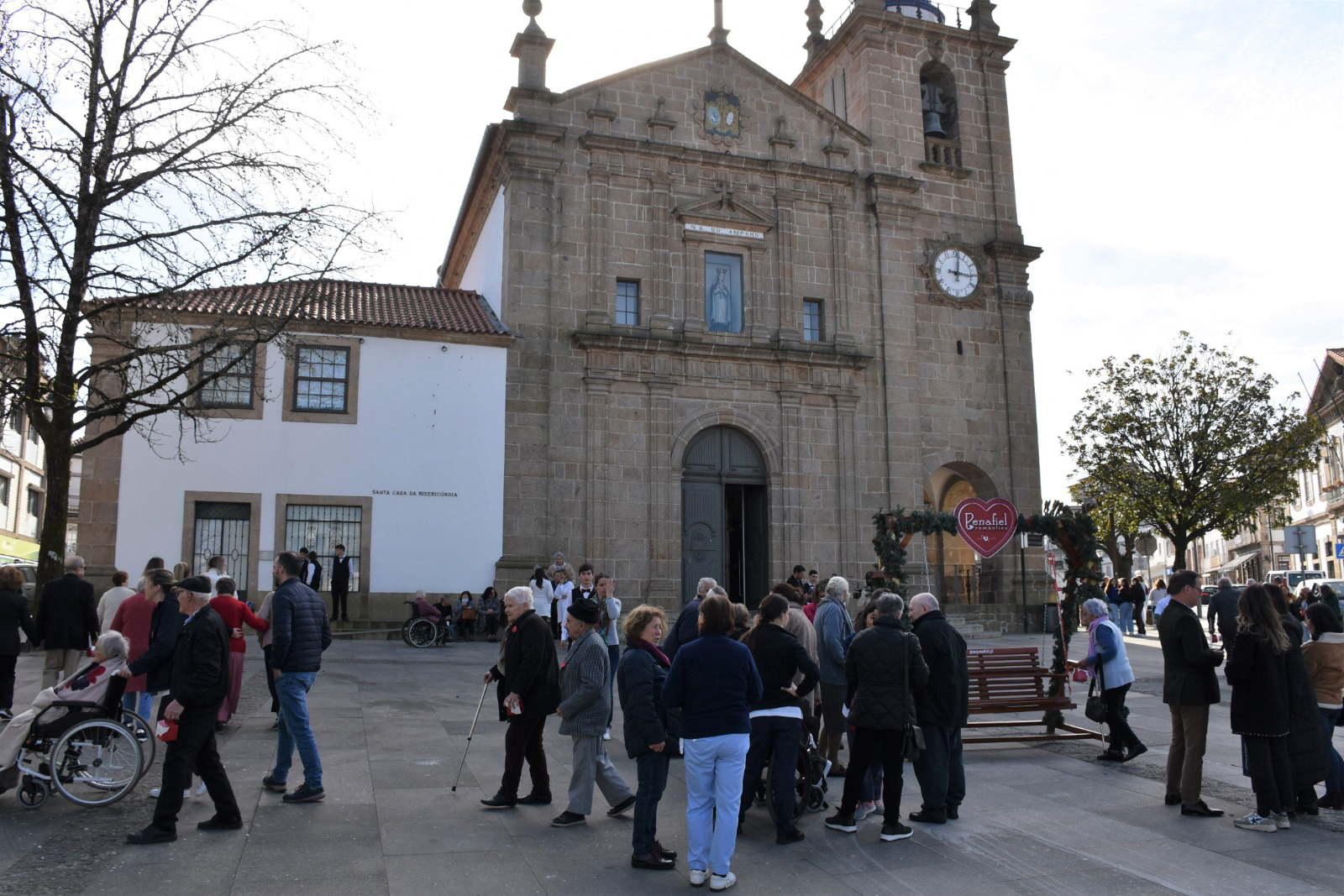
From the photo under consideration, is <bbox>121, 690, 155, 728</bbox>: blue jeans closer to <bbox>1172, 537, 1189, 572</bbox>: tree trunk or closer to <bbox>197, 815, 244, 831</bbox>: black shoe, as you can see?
<bbox>197, 815, 244, 831</bbox>: black shoe

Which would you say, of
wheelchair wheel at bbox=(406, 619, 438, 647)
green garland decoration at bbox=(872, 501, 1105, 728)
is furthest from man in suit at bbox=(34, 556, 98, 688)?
green garland decoration at bbox=(872, 501, 1105, 728)

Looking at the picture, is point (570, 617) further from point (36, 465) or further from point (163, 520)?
point (36, 465)

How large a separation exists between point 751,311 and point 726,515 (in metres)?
5.17

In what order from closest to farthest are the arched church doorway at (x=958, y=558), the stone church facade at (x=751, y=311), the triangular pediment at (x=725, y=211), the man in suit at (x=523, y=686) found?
the man in suit at (x=523, y=686), the stone church facade at (x=751, y=311), the triangular pediment at (x=725, y=211), the arched church doorway at (x=958, y=558)

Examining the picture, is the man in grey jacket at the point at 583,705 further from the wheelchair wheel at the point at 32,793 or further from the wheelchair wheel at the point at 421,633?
the wheelchair wheel at the point at 421,633

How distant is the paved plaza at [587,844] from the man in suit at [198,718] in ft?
0.72

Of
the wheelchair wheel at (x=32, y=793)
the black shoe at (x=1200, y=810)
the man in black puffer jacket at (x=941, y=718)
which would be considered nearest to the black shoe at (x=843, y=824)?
the man in black puffer jacket at (x=941, y=718)

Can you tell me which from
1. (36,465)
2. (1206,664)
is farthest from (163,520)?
(36,465)

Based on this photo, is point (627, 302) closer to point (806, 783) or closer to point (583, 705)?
point (806, 783)

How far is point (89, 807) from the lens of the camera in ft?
25.2

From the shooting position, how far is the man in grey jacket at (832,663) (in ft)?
30.1

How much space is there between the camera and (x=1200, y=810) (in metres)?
7.95

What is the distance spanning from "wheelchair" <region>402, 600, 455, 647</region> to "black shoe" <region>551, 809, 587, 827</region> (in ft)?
43.2

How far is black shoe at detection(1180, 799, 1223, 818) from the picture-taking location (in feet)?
26.1
